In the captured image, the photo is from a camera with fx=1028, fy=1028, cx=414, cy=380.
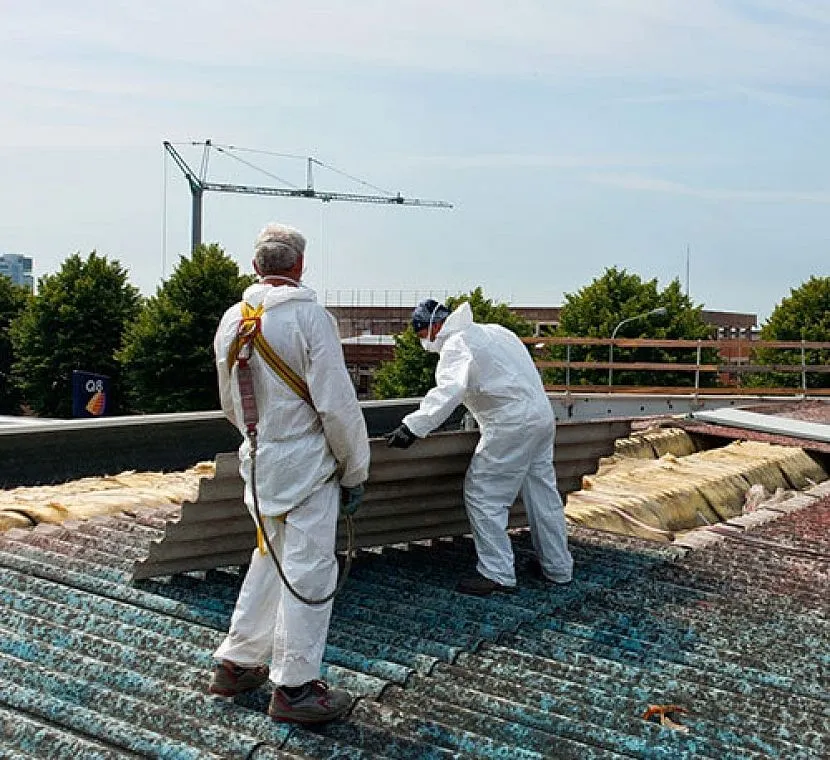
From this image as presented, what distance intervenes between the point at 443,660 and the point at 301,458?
1105 mm

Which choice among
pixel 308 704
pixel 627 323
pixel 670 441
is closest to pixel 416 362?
pixel 627 323

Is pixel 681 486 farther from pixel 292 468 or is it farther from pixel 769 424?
pixel 292 468

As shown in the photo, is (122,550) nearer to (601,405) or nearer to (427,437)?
(427,437)

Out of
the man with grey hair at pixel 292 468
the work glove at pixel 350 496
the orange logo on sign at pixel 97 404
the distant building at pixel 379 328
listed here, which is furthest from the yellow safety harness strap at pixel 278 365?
the distant building at pixel 379 328

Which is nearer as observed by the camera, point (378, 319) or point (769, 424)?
point (769, 424)

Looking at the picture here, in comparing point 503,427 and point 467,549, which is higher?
point 503,427

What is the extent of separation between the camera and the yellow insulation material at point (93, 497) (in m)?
6.30

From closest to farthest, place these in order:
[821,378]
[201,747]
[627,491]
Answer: [201,747] < [627,491] < [821,378]

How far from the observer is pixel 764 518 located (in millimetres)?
7344

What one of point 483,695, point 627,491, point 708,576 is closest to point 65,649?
point 483,695

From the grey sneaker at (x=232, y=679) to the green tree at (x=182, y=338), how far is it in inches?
1049

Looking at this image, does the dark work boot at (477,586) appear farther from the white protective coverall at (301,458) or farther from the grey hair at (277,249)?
the grey hair at (277,249)

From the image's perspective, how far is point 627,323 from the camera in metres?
35.4

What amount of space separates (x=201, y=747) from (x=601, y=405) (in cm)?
1597
